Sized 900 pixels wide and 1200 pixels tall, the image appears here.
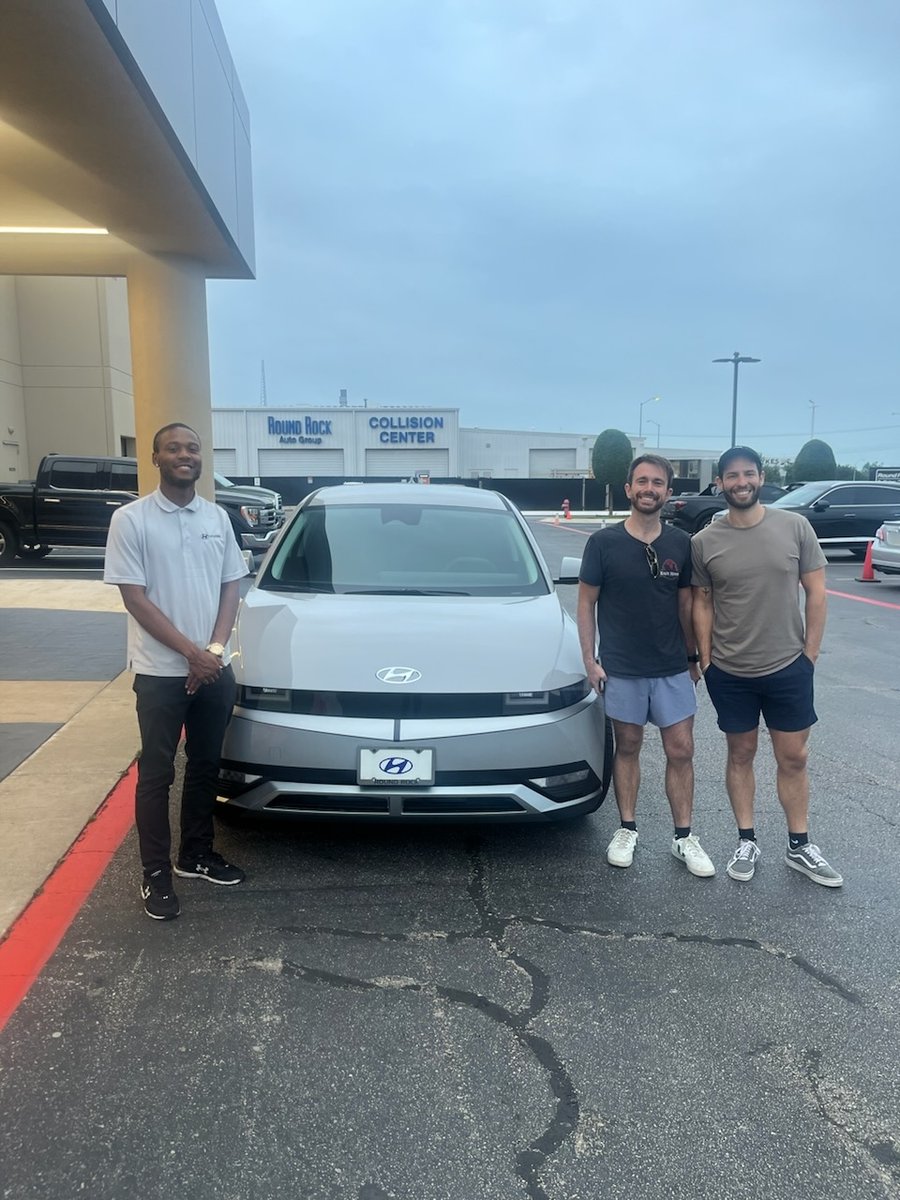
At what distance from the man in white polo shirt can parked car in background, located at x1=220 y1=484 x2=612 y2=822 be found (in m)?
0.25

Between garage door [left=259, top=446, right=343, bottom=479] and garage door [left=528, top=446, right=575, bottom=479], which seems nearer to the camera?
garage door [left=259, top=446, right=343, bottom=479]

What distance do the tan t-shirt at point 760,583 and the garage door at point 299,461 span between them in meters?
60.8

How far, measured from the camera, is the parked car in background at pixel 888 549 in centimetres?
1348

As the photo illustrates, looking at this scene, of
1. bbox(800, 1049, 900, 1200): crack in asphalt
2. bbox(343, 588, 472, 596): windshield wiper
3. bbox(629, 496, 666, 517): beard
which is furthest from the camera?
bbox(343, 588, 472, 596): windshield wiper

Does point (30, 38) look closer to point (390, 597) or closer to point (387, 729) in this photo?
point (390, 597)

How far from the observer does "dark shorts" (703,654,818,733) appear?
3701 millimetres

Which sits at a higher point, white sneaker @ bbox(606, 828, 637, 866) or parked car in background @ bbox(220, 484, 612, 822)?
parked car in background @ bbox(220, 484, 612, 822)

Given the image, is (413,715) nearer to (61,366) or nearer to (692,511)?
(692,511)

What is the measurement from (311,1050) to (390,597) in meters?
2.26

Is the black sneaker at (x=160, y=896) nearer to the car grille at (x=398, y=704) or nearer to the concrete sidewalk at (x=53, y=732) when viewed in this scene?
the concrete sidewalk at (x=53, y=732)

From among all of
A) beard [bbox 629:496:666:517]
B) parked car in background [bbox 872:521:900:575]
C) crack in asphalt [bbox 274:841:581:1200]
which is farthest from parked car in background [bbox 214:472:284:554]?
crack in asphalt [bbox 274:841:581:1200]

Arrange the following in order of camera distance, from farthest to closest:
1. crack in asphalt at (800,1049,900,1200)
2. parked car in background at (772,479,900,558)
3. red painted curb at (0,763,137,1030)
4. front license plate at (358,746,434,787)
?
parked car in background at (772,479,900,558), front license plate at (358,746,434,787), red painted curb at (0,763,137,1030), crack in asphalt at (800,1049,900,1200)

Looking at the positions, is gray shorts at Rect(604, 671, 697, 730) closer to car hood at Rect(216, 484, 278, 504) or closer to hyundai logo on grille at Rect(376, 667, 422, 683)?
hyundai logo on grille at Rect(376, 667, 422, 683)

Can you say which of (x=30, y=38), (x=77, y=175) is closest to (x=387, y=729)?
(x=30, y=38)
